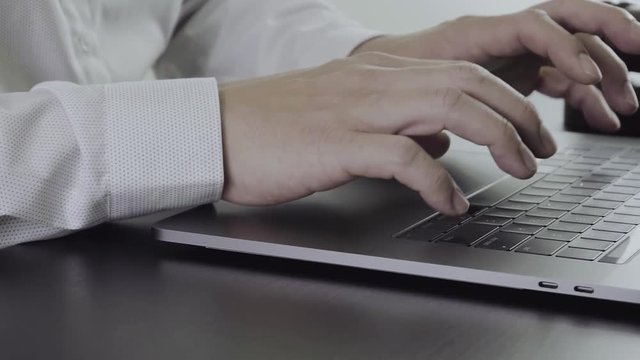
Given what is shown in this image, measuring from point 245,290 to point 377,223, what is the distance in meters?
0.13

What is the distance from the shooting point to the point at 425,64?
78 centimetres

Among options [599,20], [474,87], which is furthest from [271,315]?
[599,20]

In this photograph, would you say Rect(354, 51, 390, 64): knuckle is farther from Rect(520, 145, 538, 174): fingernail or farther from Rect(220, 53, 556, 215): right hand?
Rect(520, 145, 538, 174): fingernail

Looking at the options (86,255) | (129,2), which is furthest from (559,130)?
(86,255)

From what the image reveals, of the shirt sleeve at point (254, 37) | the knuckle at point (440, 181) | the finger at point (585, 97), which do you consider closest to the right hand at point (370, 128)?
the knuckle at point (440, 181)

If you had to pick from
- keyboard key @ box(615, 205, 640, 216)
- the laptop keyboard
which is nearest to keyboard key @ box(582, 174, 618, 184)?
the laptop keyboard

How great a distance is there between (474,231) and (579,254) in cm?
8

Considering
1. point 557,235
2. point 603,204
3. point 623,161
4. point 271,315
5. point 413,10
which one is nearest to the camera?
point 271,315

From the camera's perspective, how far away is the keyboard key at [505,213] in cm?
72

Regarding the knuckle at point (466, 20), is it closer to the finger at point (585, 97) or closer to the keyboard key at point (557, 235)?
the finger at point (585, 97)

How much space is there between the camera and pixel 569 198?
2.59 ft

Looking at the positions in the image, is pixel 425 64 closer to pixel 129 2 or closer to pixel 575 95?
pixel 575 95

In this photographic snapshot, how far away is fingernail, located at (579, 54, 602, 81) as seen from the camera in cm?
86

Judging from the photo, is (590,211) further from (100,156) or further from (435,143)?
(100,156)
